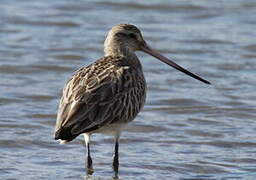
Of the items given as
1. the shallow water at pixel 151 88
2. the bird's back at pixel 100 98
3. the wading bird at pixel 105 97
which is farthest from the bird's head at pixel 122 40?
the shallow water at pixel 151 88

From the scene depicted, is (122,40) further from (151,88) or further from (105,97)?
(151,88)

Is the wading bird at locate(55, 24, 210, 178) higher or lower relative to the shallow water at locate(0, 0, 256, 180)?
higher

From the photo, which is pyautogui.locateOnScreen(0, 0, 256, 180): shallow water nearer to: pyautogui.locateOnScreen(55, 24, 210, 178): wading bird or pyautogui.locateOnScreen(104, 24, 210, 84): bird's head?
pyautogui.locateOnScreen(55, 24, 210, 178): wading bird

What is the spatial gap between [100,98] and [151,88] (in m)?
3.81

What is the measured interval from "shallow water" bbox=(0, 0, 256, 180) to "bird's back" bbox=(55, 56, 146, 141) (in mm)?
735

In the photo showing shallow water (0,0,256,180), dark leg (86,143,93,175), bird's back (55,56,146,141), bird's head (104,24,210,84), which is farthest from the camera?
bird's head (104,24,210,84)

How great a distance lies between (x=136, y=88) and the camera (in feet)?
29.4

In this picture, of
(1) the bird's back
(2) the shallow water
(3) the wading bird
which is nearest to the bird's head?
(3) the wading bird

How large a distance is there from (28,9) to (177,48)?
346 centimetres

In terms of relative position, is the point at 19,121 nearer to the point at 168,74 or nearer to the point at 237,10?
the point at 168,74

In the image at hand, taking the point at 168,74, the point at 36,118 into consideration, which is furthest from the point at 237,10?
the point at 36,118

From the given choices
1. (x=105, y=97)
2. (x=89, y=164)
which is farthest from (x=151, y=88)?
(x=105, y=97)

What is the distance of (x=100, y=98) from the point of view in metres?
8.52

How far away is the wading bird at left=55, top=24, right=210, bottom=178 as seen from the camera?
830 cm
